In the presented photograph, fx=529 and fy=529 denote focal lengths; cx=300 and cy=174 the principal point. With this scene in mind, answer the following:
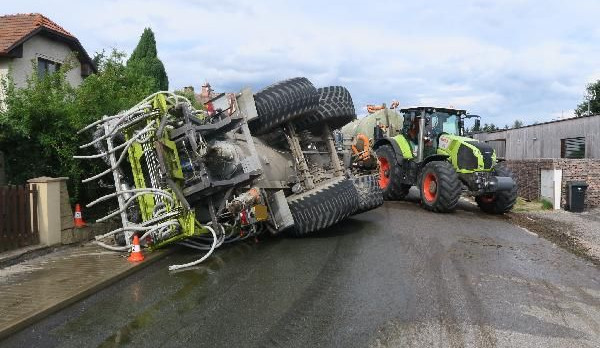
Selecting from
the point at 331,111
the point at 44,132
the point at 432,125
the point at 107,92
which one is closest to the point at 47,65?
the point at 107,92

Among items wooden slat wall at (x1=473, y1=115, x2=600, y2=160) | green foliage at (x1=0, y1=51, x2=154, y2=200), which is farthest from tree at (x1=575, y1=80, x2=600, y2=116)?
green foliage at (x1=0, y1=51, x2=154, y2=200)

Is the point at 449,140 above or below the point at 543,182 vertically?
above

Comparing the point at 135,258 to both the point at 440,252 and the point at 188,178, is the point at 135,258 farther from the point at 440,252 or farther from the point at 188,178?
the point at 440,252

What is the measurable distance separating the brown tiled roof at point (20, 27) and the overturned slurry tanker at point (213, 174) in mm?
11424

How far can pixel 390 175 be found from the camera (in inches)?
563

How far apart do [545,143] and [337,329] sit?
22294 mm

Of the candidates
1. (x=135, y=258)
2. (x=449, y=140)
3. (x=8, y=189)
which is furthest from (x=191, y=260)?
(x=449, y=140)

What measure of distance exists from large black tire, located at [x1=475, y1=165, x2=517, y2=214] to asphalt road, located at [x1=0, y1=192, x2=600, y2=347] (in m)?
3.85

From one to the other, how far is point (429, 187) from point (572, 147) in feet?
42.7

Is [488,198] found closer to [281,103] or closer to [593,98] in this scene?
[281,103]

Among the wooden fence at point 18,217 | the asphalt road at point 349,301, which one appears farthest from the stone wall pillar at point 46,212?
the asphalt road at point 349,301

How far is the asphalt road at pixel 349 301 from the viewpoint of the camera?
4.50 meters

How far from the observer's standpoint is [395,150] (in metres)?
14.1

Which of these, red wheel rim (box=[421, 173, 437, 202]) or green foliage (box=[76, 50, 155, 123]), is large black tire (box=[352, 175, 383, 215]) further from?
green foliage (box=[76, 50, 155, 123])
